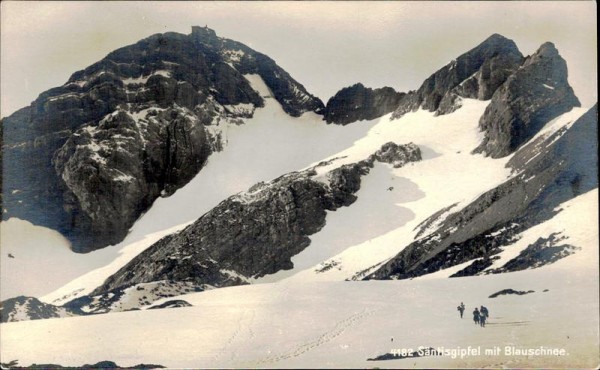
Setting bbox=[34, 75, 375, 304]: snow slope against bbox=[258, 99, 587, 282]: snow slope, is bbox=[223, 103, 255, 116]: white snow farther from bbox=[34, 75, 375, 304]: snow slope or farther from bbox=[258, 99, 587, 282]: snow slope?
bbox=[258, 99, 587, 282]: snow slope

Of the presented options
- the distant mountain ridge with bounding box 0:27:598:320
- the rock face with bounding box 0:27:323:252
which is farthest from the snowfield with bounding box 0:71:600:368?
the rock face with bounding box 0:27:323:252

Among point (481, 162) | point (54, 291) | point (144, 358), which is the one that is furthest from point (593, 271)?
point (54, 291)

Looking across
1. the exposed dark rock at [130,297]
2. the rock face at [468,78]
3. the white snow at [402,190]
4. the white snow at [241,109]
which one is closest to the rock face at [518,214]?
the white snow at [402,190]

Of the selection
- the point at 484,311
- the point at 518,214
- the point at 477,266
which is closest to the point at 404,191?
the point at 518,214

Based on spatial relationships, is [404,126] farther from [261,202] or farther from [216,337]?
[216,337]

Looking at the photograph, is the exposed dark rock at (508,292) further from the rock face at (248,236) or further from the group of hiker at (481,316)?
the rock face at (248,236)
